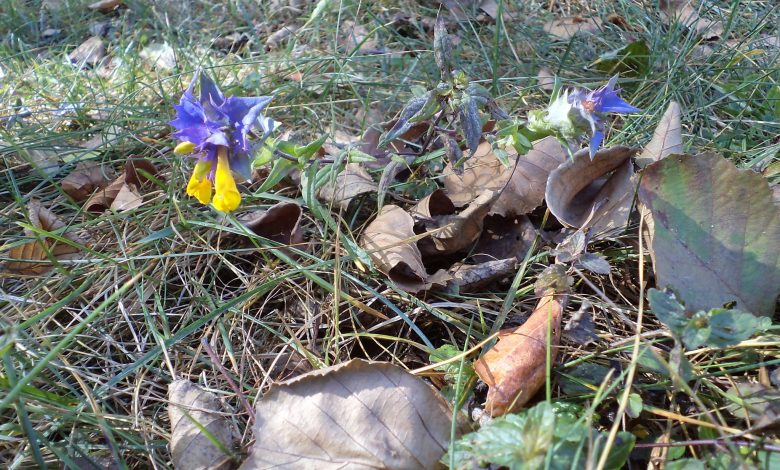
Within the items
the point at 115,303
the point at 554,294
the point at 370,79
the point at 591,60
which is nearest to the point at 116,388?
the point at 115,303

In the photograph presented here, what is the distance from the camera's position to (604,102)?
4.58 feet

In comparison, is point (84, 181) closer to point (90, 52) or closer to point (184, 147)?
point (184, 147)

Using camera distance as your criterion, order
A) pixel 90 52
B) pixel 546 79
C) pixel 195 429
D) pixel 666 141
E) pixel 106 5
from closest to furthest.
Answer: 1. pixel 195 429
2. pixel 666 141
3. pixel 546 79
4. pixel 90 52
5. pixel 106 5

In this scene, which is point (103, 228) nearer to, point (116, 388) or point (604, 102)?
point (116, 388)

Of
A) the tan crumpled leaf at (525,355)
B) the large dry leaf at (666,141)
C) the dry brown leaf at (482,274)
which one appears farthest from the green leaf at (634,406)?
the large dry leaf at (666,141)

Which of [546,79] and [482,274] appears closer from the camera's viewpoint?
[482,274]

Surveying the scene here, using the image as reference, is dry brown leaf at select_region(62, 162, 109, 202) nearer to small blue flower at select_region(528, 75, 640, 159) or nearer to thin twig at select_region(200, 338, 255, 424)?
thin twig at select_region(200, 338, 255, 424)

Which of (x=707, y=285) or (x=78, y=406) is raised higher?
(x=707, y=285)

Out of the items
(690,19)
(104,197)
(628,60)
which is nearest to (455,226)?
(104,197)

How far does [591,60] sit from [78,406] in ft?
6.85

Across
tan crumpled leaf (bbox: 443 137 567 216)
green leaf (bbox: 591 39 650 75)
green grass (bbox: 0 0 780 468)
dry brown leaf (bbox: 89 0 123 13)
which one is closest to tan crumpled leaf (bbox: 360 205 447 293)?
green grass (bbox: 0 0 780 468)

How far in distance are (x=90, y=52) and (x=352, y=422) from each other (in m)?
2.57

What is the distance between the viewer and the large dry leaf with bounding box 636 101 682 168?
1497mm

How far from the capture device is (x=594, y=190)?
1518 millimetres
